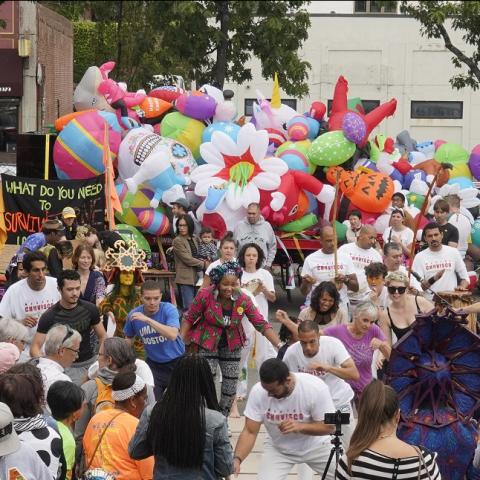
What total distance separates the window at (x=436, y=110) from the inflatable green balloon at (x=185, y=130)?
3056 centimetres

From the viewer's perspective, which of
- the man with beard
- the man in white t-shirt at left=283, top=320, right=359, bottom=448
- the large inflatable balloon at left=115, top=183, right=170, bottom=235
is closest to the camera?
the man in white t-shirt at left=283, top=320, right=359, bottom=448

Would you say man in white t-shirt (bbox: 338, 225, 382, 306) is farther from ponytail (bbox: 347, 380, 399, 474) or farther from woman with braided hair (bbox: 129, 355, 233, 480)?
ponytail (bbox: 347, 380, 399, 474)

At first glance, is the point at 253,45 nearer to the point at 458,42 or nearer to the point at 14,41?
the point at 14,41

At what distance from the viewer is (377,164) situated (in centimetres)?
1850

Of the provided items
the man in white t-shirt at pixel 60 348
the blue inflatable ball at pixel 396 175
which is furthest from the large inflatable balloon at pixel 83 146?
the man in white t-shirt at pixel 60 348

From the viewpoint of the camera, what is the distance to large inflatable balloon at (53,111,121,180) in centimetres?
1731

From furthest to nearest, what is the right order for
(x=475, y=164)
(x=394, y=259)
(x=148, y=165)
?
(x=475, y=164) → (x=148, y=165) → (x=394, y=259)

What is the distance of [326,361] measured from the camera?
28.1ft

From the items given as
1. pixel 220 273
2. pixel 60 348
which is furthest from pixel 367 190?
pixel 60 348

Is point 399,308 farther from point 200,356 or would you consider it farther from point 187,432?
point 187,432

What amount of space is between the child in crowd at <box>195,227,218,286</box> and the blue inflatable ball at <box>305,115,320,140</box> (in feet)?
12.0

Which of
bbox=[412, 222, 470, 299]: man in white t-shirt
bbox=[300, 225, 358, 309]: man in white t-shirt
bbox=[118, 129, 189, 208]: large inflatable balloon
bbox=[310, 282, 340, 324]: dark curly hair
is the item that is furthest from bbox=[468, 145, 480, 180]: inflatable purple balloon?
bbox=[310, 282, 340, 324]: dark curly hair

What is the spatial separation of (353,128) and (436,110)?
103 feet

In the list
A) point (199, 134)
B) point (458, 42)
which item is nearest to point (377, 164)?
point (199, 134)
